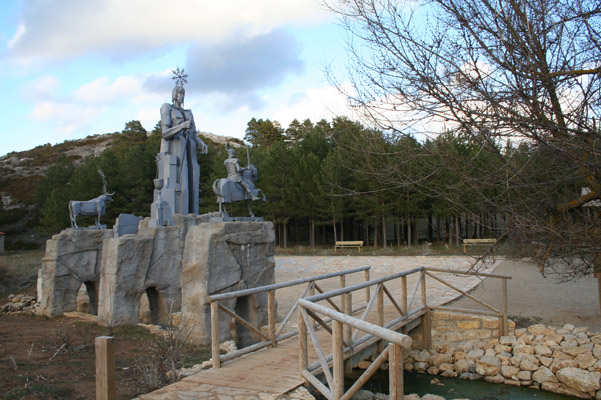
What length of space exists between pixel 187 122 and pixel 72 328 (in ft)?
23.0

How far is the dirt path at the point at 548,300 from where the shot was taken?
31.8 feet

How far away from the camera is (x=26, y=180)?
52781mm

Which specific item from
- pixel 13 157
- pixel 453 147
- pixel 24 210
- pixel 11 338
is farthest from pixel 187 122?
pixel 13 157

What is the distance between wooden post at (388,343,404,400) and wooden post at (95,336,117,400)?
2.27m

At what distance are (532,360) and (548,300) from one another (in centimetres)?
380

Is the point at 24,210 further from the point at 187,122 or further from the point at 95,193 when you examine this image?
the point at 187,122

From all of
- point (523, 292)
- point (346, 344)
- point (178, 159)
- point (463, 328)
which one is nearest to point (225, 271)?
point (346, 344)

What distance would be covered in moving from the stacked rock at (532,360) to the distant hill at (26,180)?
38.1 meters

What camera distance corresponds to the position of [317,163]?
33.8 m

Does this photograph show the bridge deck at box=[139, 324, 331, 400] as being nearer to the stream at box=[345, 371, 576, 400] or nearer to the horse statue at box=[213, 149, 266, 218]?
the stream at box=[345, 371, 576, 400]

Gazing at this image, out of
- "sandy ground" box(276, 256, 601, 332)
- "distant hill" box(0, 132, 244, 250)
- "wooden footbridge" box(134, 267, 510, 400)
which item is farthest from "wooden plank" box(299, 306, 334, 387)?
"distant hill" box(0, 132, 244, 250)

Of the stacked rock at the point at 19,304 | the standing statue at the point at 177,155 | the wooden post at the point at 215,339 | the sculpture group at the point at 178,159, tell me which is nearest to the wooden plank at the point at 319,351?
the wooden post at the point at 215,339

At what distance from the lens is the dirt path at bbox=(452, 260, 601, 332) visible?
968cm

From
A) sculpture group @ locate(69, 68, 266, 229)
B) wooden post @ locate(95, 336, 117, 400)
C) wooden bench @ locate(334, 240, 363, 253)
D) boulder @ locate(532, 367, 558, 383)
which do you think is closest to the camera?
wooden post @ locate(95, 336, 117, 400)
